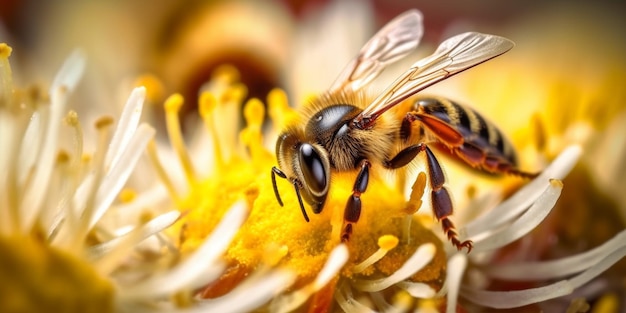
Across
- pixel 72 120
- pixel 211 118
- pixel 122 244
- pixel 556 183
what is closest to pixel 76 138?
pixel 72 120

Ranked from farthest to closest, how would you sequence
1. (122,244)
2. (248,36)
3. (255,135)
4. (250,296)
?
1. (248,36)
2. (255,135)
3. (122,244)
4. (250,296)

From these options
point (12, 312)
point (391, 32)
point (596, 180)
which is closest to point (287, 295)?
point (12, 312)

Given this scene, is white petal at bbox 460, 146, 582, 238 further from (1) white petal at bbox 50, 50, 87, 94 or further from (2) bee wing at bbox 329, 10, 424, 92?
(1) white petal at bbox 50, 50, 87, 94

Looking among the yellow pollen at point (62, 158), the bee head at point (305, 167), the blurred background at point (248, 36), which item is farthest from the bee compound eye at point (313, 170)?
the blurred background at point (248, 36)

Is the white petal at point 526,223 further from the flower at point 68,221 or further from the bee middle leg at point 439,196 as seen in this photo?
the flower at point 68,221

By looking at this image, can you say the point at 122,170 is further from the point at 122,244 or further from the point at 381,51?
the point at 381,51

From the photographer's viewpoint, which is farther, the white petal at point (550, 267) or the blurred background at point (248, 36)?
the blurred background at point (248, 36)

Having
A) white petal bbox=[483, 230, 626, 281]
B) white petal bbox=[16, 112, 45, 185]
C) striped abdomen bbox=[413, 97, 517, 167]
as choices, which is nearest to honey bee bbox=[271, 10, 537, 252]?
striped abdomen bbox=[413, 97, 517, 167]
